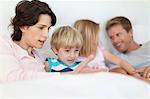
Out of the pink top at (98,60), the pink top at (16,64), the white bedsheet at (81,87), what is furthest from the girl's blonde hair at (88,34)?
the white bedsheet at (81,87)

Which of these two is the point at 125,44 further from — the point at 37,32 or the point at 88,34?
the point at 37,32

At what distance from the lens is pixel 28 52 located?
0.93 m

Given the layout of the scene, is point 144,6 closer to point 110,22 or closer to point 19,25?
point 110,22

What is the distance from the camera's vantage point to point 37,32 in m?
0.92

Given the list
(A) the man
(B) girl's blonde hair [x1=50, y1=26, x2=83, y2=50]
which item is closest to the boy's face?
(B) girl's blonde hair [x1=50, y1=26, x2=83, y2=50]

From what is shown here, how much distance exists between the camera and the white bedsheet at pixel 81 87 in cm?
69

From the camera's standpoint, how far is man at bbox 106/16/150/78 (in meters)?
1.04

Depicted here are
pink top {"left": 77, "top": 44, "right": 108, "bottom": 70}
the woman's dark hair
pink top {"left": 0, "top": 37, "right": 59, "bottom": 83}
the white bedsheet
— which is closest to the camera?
the white bedsheet

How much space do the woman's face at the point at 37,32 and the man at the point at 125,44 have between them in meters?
0.23

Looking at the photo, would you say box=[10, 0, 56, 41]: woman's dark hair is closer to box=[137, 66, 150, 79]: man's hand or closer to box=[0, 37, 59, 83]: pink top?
box=[0, 37, 59, 83]: pink top

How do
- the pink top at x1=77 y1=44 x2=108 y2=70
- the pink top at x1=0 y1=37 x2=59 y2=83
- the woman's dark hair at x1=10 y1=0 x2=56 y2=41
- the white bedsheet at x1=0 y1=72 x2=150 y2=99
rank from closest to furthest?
the white bedsheet at x1=0 y1=72 x2=150 y2=99, the pink top at x1=0 y1=37 x2=59 y2=83, the woman's dark hair at x1=10 y1=0 x2=56 y2=41, the pink top at x1=77 y1=44 x2=108 y2=70

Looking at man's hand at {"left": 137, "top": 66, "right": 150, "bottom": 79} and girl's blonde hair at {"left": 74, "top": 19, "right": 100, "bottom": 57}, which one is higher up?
girl's blonde hair at {"left": 74, "top": 19, "right": 100, "bottom": 57}

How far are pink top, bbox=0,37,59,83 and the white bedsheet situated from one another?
8 centimetres

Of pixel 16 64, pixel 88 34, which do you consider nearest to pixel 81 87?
pixel 16 64
